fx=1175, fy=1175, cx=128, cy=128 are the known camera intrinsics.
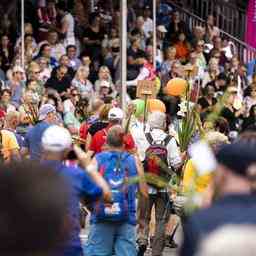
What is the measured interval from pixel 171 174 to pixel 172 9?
15137 millimetres

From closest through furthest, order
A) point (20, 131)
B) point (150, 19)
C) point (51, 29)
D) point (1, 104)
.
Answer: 1. point (20, 131)
2. point (1, 104)
3. point (51, 29)
4. point (150, 19)

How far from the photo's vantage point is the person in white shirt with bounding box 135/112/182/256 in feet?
40.7

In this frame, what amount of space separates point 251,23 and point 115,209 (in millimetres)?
13312

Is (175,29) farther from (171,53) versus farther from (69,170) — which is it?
(69,170)

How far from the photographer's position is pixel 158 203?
1252cm

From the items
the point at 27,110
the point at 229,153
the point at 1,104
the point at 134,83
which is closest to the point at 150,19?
the point at 134,83

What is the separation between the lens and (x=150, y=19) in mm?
23844

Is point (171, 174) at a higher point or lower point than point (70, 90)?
higher

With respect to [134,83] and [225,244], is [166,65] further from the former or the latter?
[225,244]

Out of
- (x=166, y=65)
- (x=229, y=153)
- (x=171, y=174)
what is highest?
(x=229, y=153)

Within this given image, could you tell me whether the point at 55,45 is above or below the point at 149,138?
below

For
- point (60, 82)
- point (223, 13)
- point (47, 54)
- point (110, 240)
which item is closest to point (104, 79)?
point (60, 82)

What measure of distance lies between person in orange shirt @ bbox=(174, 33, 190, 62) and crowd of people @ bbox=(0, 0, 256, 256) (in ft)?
0.08

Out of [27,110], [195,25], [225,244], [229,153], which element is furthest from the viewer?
[195,25]
